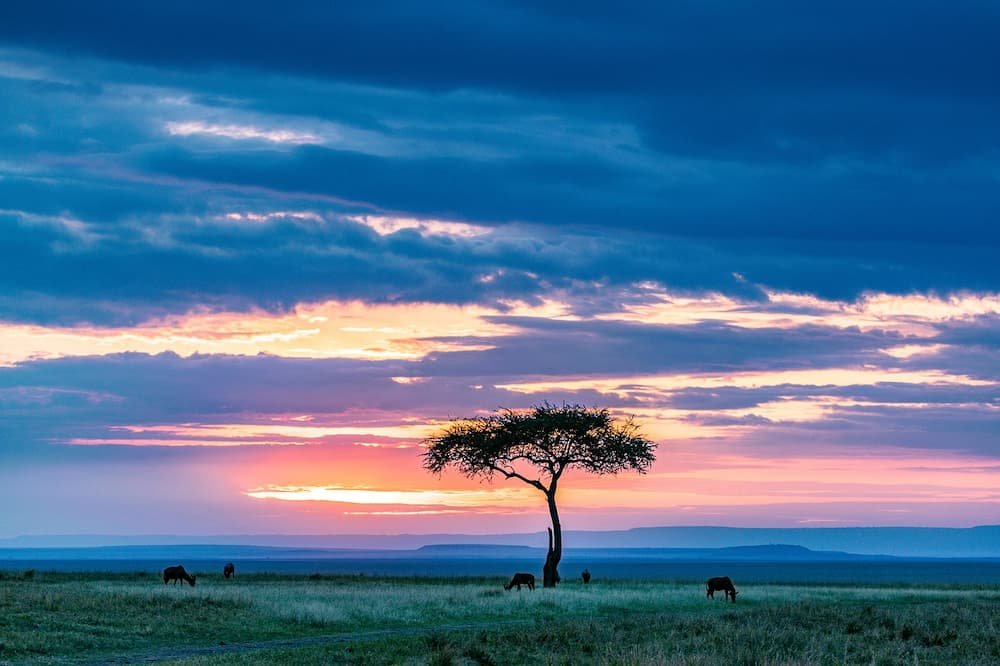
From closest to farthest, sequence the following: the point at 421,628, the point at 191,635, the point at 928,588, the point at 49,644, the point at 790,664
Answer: the point at 790,664 < the point at 49,644 < the point at 191,635 < the point at 421,628 < the point at 928,588

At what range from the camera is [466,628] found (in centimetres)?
4169

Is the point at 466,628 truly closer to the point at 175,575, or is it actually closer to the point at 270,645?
the point at 270,645

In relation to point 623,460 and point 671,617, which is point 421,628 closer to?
point 671,617

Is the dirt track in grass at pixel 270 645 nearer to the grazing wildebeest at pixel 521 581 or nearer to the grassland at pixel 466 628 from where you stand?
the grassland at pixel 466 628

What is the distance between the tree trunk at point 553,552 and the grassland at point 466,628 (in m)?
11.7

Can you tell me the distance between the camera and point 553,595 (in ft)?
184

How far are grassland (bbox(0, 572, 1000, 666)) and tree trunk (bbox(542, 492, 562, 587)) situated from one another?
1174cm

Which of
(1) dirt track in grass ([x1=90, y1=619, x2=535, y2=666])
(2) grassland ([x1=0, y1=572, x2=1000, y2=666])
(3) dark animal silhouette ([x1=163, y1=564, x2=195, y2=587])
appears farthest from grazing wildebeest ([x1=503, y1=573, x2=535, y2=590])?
(1) dirt track in grass ([x1=90, y1=619, x2=535, y2=666])

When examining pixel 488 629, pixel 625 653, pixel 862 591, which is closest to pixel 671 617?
pixel 488 629

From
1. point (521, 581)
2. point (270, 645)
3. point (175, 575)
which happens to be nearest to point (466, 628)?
point (270, 645)

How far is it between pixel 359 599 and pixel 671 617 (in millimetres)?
14625

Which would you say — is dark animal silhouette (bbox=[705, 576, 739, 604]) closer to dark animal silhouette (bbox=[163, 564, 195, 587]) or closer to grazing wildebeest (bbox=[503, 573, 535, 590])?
grazing wildebeest (bbox=[503, 573, 535, 590])

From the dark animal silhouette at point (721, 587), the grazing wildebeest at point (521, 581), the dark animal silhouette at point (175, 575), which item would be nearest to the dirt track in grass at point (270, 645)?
the dark animal silhouette at point (721, 587)

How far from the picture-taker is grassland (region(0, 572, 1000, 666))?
106 feet
